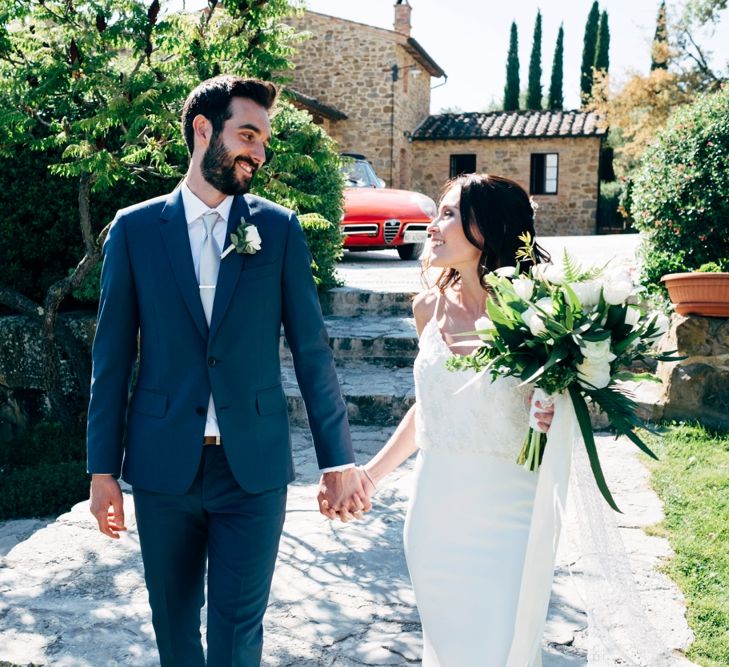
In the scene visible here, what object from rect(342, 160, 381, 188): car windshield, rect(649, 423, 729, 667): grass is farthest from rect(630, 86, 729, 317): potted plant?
rect(342, 160, 381, 188): car windshield

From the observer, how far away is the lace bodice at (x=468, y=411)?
8.67ft

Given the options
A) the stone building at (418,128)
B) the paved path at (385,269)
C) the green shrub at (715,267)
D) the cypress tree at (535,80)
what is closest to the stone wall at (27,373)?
the paved path at (385,269)

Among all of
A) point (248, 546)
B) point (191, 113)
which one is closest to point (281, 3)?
point (191, 113)

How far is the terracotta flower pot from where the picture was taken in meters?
6.52

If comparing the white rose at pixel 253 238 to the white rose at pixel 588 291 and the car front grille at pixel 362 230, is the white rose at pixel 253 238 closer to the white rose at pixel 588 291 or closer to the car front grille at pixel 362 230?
the white rose at pixel 588 291

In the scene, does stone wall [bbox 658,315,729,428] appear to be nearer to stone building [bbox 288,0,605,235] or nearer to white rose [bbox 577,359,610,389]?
white rose [bbox 577,359,610,389]

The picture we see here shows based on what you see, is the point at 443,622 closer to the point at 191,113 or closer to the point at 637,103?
the point at 191,113

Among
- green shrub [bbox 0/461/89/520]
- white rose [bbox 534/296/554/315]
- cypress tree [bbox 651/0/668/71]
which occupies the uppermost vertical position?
cypress tree [bbox 651/0/668/71]

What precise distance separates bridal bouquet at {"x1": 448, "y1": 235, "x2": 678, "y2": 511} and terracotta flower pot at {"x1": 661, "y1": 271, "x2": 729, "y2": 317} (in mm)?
4436

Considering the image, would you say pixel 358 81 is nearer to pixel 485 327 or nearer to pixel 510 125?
pixel 510 125

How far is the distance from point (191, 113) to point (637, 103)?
2423 cm

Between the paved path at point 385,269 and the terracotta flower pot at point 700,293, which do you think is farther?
the paved path at point 385,269

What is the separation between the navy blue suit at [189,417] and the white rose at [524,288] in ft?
2.17

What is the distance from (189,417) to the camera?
97.3 inches
